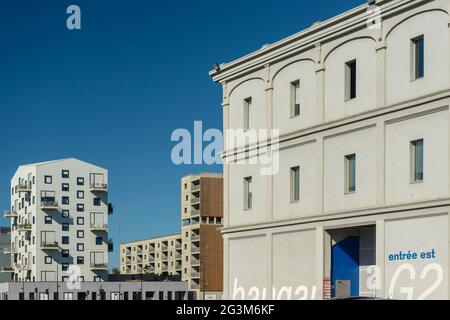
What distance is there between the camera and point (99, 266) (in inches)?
5989

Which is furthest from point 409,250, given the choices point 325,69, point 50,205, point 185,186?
point 185,186

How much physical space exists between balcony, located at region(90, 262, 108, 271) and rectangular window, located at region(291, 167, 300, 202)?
4614 inches

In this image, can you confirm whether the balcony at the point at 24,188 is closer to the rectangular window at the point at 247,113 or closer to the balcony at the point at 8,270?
the balcony at the point at 8,270

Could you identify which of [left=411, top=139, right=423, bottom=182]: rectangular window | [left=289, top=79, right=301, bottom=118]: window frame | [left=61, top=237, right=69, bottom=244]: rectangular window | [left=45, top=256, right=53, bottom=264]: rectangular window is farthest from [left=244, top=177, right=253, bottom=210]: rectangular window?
[left=61, top=237, right=69, bottom=244]: rectangular window

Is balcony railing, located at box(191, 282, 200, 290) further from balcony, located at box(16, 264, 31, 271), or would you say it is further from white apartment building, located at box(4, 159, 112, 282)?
balcony, located at box(16, 264, 31, 271)

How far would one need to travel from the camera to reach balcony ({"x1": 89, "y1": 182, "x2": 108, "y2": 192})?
15177 cm

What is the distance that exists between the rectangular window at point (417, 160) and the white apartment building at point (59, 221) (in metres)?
120

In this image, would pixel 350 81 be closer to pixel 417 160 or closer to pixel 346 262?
pixel 417 160

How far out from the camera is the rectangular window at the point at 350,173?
34.9 m

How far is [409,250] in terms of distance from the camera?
31.0m

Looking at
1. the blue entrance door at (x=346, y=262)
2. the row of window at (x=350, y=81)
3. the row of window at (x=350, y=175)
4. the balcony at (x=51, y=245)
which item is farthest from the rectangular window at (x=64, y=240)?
the blue entrance door at (x=346, y=262)

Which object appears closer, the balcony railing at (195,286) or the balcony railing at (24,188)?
the balcony railing at (24,188)

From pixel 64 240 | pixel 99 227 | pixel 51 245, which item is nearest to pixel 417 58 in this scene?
pixel 51 245

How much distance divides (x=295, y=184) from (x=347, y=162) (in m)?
4.12
